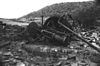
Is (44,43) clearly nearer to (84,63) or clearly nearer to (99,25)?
(84,63)

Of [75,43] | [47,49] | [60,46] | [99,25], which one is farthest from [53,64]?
[99,25]

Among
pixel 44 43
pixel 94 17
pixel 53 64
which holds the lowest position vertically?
pixel 53 64

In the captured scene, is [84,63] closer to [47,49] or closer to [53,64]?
[53,64]

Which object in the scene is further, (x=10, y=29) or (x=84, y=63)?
(x=10, y=29)

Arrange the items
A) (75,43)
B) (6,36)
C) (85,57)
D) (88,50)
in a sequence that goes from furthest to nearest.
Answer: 1. (6,36)
2. (75,43)
3. (88,50)
4. (85,57)

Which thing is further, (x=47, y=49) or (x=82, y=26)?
(x=82, y=26)

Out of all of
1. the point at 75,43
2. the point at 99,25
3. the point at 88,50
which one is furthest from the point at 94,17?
the point at 88,50

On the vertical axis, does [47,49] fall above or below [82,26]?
below

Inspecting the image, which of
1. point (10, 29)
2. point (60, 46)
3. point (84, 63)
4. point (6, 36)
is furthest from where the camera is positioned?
point (10, 29)

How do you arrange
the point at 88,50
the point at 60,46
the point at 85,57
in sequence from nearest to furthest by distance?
the point at 85,57 < the point at 88,50 < the point at 60,46
